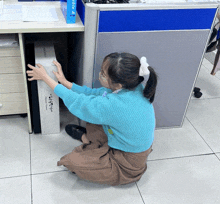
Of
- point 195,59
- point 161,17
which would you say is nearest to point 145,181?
point 195,59

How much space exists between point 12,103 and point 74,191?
70 centimetres

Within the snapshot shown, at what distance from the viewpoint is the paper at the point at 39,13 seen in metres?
1.42

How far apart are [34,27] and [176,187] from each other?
45.6 inches

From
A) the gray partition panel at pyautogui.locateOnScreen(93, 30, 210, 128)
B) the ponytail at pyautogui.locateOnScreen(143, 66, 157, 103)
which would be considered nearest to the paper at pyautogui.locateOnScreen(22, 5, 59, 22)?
the gray partition panel at pyautogui.locateOnScreen(93, 30, 210, 128)

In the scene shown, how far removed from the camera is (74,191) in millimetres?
1418

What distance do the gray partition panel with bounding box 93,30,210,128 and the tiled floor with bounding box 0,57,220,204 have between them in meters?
0.25

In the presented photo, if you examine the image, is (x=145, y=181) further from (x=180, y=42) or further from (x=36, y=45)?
(x=36, y=45)

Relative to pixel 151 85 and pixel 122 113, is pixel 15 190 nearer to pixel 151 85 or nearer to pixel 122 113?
pixel 122 113

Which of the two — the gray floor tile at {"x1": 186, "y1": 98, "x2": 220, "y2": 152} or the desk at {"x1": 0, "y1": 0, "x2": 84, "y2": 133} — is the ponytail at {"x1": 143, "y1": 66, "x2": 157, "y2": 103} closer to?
the desk at {"x1": 0, "y1": 0, "x2": 84, "y2": 133}

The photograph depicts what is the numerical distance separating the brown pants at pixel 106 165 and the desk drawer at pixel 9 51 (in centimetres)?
65

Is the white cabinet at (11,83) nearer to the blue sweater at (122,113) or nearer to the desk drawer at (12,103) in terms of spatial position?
the desk drawer at (12,103)

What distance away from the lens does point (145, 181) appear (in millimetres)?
1521

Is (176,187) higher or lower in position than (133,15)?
lower

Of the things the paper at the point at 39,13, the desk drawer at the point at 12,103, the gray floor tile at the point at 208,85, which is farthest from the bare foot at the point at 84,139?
the gray floor tile at the point at 208,85
